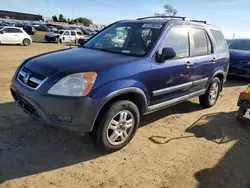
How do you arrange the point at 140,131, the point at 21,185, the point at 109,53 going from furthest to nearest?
the point at 140,131 → the point at 109,53 → the point at 21,185

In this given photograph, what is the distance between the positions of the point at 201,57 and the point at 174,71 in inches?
41.1

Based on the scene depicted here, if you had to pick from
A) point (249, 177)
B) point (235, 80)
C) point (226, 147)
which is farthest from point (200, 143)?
point (235, 80)

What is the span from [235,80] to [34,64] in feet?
26.7

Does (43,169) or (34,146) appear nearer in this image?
(43,169)

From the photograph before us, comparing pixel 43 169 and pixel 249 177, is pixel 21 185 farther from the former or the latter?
pixel 249 177

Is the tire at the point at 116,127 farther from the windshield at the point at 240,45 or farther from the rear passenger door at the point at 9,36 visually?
the rear passenger door at the point at 9,36

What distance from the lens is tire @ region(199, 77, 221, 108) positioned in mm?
5727

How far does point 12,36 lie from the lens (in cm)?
2019

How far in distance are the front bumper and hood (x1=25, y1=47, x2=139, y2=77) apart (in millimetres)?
337

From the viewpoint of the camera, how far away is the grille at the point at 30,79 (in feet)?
10.8

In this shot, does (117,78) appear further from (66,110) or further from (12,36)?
(12,36)

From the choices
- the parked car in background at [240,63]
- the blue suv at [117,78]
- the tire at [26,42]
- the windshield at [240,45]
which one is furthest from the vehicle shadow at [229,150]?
the tire at [26,42]

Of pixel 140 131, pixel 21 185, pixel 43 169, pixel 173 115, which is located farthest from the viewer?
pixel 173 115

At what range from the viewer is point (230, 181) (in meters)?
3.23
